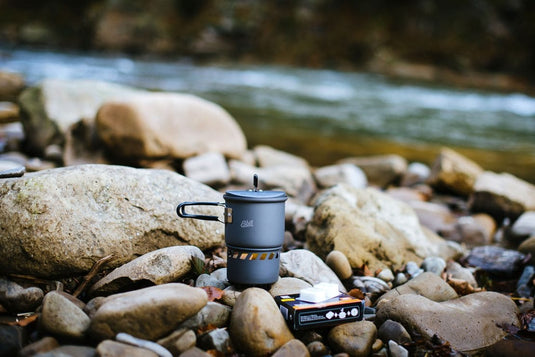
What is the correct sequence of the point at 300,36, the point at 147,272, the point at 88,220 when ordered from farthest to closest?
the point at 300,36
the point at 88,220
the point at 147,272

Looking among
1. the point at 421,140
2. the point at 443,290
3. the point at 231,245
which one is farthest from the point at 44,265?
the point at 421,140

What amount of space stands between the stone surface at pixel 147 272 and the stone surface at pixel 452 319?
1195mm

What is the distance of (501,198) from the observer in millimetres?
5434

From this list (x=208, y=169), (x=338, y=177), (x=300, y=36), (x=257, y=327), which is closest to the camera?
(x=257, y=327)

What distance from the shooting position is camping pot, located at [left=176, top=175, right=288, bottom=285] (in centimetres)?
255

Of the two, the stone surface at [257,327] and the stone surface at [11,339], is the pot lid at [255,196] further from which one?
the stone surface at [11,339]

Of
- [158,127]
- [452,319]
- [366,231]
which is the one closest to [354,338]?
[452,319]

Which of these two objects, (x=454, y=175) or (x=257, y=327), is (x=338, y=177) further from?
(x=257, y=327)

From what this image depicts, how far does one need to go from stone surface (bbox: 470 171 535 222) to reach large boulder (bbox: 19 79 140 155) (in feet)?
15.1

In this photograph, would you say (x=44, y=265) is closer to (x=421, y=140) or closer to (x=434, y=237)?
(x=434, y=237)

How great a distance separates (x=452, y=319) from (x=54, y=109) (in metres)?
5.48

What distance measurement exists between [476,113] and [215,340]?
48.1ft

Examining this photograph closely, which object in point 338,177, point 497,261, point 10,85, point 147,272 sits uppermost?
point 10,85

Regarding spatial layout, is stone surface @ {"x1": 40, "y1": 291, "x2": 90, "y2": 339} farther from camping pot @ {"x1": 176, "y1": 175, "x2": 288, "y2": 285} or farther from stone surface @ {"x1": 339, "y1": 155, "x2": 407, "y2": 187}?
stone surface @ {"x1": 339, "y1": 155, "x2": 407, "y2": 187}
